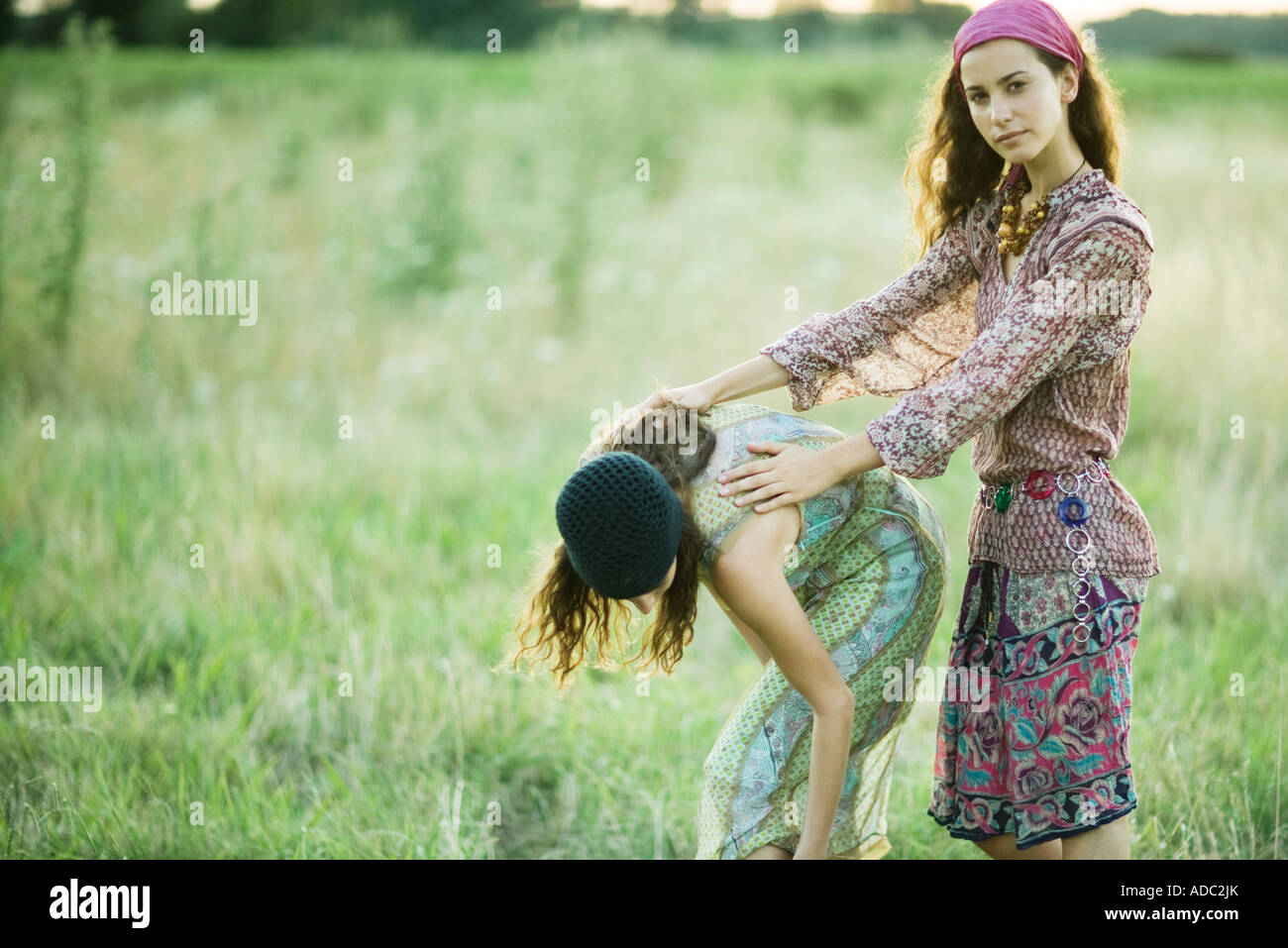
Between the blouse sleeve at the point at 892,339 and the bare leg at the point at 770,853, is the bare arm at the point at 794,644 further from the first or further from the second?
the blouse sleeve at the point at 892,339

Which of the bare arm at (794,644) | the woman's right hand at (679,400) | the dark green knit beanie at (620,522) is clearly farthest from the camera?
the woman's right hand at (679,400)

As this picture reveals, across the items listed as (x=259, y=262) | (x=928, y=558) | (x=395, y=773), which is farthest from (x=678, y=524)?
(x=259, y=262)

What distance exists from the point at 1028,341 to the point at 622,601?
3.28 ft

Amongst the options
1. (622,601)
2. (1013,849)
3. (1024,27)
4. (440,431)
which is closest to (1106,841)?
(1013,849)

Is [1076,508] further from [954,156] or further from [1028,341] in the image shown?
[954,156]

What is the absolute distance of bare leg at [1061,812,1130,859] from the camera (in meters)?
2.35

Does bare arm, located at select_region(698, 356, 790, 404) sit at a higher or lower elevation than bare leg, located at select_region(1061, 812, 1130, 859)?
higher

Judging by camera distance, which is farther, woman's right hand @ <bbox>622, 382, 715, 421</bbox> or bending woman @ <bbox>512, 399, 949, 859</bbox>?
woman's right hand @ <bbox>622, 382, 715, 421</bbox>

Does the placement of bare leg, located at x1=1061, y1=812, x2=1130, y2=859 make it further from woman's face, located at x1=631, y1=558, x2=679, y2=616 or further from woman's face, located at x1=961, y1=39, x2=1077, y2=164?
woman's face, located at x1=961, y1=39, x2=1077, y2=164

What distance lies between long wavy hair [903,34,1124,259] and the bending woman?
570mm

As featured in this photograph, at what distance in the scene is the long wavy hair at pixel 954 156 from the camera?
2.42 meters

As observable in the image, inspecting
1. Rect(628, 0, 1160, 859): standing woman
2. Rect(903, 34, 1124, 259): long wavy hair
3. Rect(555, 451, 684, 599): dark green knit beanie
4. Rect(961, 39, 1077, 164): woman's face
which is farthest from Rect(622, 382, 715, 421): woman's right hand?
Rect(961, 39, 1077, 164): woman's face

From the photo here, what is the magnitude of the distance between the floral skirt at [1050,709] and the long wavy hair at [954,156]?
0.83 meters

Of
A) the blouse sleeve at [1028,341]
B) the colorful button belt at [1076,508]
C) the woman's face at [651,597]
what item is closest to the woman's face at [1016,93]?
the blouse sleeve at [1028,341]
